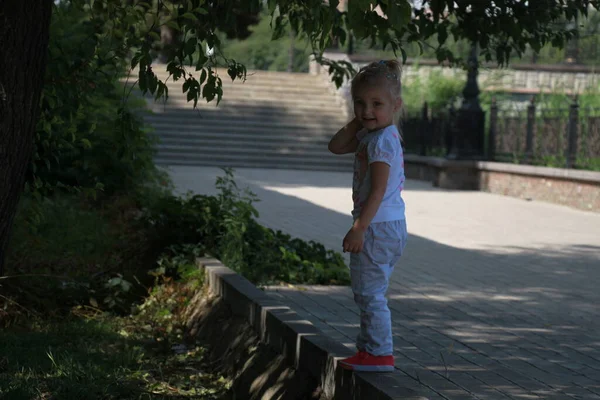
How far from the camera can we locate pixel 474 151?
2427cm

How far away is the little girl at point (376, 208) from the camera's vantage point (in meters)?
4.51

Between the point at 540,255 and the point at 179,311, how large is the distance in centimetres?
514

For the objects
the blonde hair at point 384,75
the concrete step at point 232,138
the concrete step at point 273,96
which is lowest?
the concrete step at point 232,138

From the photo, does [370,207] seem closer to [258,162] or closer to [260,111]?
[258,162]

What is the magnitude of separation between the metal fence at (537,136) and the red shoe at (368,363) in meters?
14.6

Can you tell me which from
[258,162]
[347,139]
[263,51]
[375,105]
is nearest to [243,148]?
[258,162]

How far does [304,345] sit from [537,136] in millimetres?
17009

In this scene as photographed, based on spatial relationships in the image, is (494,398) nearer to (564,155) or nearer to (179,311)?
(179,311)

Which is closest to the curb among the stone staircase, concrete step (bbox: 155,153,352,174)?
the stone staircase

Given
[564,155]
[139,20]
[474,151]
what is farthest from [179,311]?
[474,151]

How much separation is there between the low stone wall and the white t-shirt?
13913mm

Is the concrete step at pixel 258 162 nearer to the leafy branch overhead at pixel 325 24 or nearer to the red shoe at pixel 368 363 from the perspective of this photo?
the leafy branch overhead at pixel 325 24

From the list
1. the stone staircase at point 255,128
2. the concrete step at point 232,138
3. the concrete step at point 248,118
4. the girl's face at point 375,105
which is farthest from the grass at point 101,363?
the concrete step at point 248,118

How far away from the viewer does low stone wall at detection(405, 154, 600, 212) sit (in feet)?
61.1
